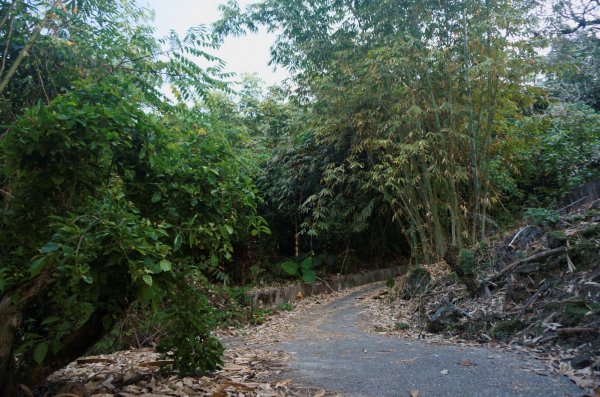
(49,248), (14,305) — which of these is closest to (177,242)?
(49,248)

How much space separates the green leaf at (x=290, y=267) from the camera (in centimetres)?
970

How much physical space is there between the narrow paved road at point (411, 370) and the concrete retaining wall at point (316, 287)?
12.0 ft

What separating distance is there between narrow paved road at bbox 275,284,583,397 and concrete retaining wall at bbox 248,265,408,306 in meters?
3.67

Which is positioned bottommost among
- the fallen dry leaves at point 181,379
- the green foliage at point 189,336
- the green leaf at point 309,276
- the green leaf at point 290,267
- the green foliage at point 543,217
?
the fallen dry leaves at point 181,379

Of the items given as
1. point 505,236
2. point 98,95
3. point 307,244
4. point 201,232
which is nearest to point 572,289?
point 505,236

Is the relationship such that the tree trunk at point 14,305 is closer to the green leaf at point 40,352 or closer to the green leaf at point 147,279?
the green leaf at point 40,352

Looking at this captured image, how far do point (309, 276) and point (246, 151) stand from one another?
3008 millimetres

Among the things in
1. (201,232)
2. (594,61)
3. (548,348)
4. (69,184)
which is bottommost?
(548,348)

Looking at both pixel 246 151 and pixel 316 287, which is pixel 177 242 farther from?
pixel 316 287

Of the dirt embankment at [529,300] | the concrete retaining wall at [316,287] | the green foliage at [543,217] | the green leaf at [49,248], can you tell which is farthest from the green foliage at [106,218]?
the concrete retaining wall at [316,287]

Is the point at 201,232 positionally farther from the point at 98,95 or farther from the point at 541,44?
the point at 541,44

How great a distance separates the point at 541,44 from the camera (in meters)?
6.30

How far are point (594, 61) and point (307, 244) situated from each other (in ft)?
23.5

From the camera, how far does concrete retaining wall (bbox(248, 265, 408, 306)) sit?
861cm
